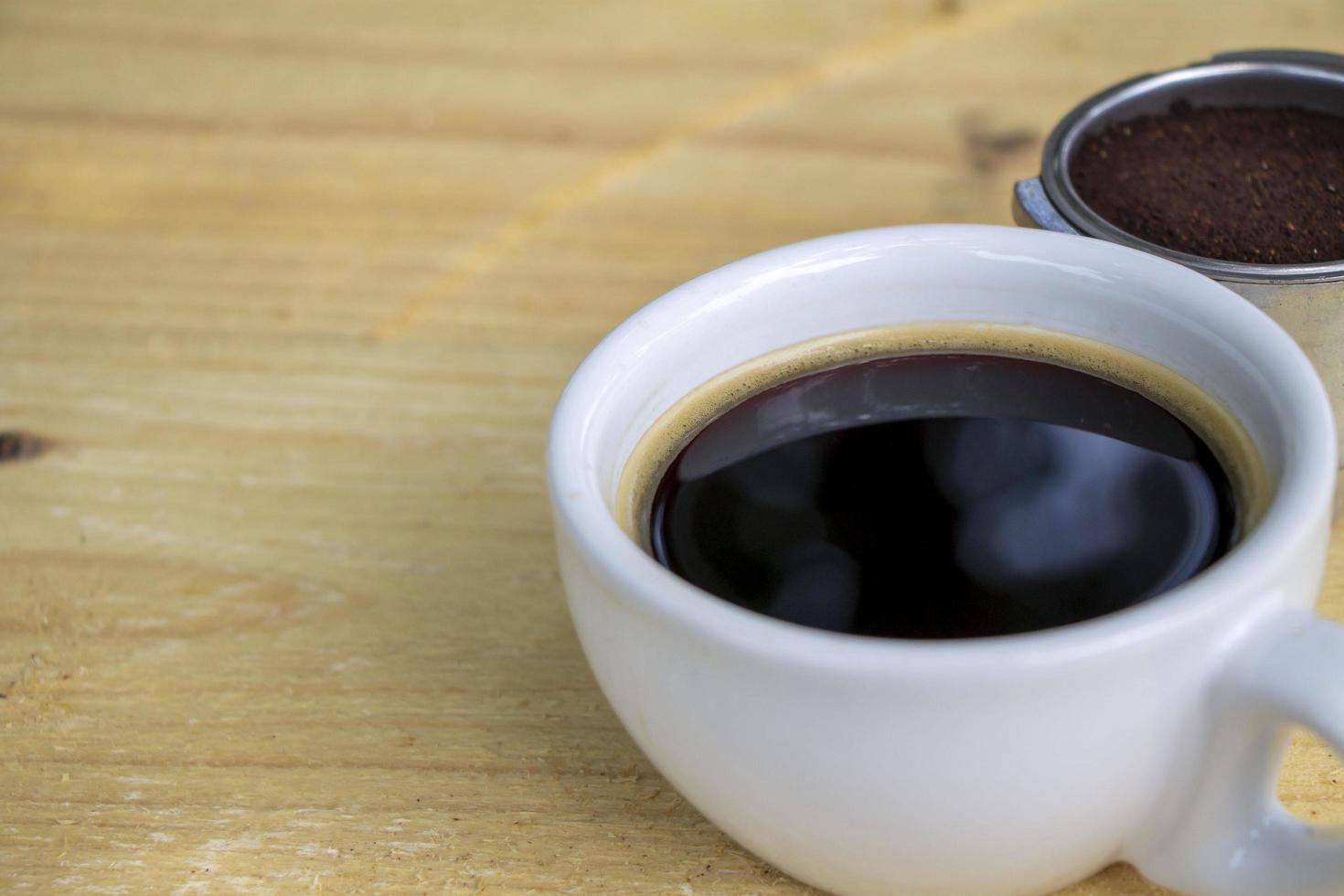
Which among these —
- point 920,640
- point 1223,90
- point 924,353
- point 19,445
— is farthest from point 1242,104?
point 19,445

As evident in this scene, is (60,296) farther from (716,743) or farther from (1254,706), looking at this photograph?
(1254,706)

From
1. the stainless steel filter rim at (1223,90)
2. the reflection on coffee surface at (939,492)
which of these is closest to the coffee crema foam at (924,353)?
the reflection on coffee surface at (939,492)

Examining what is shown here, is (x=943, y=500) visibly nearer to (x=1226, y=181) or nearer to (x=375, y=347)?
(x=1226, y=181)

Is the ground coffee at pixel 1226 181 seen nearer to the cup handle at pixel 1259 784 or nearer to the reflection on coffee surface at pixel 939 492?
the reflection on coffee surface at pixel 939 492

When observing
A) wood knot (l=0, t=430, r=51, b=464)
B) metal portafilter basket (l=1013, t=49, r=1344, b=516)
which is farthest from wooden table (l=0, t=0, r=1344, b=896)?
metal portafilter basket (l=1013, t=49, r=1344, b=516)

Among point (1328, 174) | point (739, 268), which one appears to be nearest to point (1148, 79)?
point (1328, 174)

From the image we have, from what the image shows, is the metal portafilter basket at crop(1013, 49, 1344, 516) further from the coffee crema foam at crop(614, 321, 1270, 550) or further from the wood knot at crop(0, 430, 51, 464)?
the wood knot at crop(0, 430, 51, 464)

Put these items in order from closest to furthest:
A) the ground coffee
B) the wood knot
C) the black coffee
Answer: the black coffee → the ground coffee → the wood knot

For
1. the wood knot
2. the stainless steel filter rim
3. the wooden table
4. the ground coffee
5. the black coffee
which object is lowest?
the wood knot
